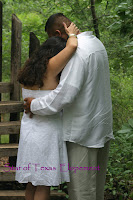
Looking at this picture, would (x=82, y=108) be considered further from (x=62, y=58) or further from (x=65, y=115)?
(x=62, y=58)

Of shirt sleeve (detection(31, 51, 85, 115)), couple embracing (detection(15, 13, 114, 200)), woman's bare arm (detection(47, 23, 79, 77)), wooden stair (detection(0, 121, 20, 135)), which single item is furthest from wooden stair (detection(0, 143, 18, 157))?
woman's bare arm (detection(47, 23, 79, 77))

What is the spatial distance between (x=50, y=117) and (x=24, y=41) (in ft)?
14.4

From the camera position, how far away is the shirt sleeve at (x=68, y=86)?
2509 mm

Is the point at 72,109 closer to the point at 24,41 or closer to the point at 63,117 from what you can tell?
the point at 63,117

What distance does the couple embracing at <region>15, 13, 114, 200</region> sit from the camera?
255cm

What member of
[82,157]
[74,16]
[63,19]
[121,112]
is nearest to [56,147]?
[82,157]

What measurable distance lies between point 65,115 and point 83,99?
22cm

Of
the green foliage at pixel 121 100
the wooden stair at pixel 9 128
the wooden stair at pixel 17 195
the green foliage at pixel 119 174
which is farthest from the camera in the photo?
the green foliage at pixel 121 100

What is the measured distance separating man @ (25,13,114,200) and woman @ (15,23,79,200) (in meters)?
0.08

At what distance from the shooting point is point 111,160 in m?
4.64

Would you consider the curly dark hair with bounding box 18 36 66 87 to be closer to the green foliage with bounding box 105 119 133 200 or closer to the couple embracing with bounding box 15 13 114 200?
the couple embracing with bounding box 15 13 114 200

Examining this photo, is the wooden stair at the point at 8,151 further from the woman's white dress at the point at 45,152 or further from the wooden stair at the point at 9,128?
the woman's white dress at the point at 45,152

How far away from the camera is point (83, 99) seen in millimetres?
2609

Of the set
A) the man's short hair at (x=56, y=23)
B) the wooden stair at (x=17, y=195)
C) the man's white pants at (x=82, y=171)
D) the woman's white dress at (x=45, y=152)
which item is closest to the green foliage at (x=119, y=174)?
the wooden stair at (x=17, y=195)
